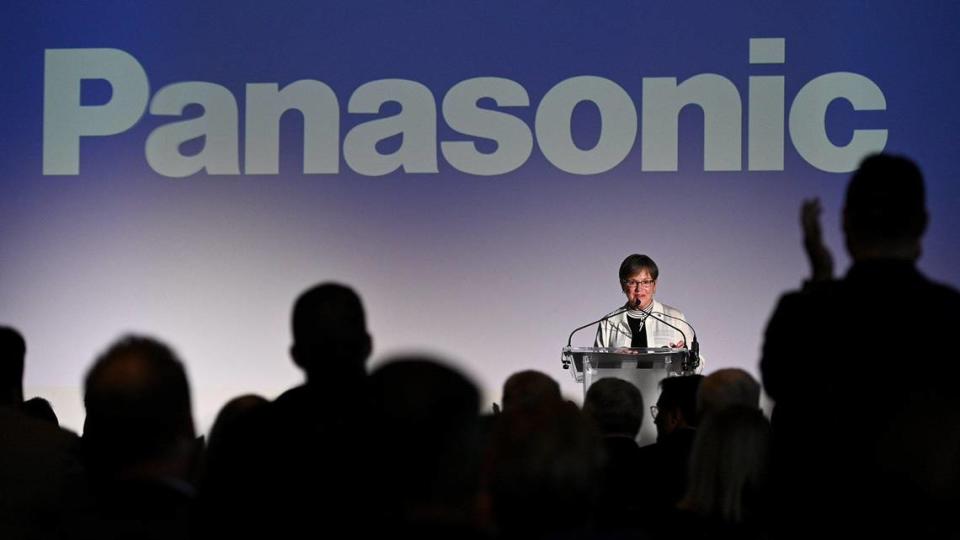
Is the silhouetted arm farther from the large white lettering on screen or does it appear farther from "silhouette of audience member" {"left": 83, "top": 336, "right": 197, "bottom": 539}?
the large white lettering on screen

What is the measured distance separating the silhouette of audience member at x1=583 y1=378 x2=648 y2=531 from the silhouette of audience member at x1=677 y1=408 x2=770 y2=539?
0.65 metres

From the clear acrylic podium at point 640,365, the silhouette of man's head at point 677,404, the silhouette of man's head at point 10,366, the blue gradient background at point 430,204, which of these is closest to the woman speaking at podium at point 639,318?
the clear acrylic podium at point 640,365

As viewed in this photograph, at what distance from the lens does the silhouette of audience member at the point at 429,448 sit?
1713 millimetres

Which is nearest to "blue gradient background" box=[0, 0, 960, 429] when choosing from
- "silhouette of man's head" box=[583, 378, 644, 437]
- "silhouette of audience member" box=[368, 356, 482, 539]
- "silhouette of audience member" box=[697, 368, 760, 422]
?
"silhouette of man's head" box=[583, 378, 644, 437]

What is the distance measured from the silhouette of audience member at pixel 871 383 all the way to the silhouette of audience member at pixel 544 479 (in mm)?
722

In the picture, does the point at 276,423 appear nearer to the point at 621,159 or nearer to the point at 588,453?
the point at 588,453

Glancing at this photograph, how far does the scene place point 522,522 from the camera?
5.49 ft

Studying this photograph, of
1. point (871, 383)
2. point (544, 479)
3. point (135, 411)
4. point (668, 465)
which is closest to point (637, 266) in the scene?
point (668, 465)

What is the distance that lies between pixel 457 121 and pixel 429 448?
571 centimetres

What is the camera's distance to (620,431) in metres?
3.54

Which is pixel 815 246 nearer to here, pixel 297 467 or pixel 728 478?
pixel 728 478

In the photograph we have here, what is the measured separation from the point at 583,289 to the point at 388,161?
133 centimetres

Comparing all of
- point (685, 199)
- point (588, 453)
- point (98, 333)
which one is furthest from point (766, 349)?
point (98, 333)

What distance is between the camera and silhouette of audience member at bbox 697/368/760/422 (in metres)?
3.11
